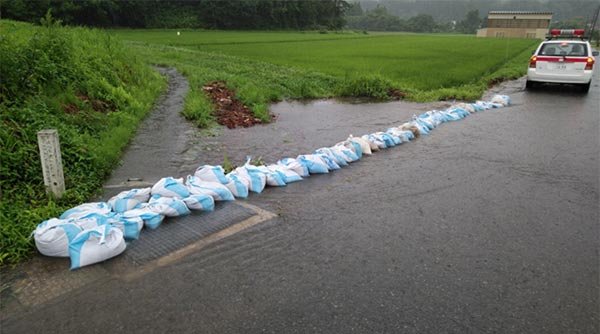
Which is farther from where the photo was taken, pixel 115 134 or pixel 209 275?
pixel 115 134

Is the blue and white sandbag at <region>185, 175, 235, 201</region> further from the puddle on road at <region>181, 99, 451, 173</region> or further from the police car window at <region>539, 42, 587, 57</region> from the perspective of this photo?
the police car window at <region>539, 42, 587, 57</region>

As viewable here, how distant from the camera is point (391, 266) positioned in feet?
11.6

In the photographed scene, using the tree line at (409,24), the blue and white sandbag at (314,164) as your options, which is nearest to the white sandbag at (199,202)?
the blue and white sandbag at (314,164)

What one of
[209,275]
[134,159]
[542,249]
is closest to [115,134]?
[134,159]

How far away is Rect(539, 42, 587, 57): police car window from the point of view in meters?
12.8

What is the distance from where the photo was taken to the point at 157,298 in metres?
3.05

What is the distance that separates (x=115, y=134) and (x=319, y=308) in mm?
5094

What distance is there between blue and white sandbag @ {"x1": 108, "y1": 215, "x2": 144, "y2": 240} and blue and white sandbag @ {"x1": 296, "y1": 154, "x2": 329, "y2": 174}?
8.05ft

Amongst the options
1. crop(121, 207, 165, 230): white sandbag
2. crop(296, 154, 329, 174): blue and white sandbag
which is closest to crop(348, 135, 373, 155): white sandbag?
crop(296, 154, 329, 174): blue and white sandbag

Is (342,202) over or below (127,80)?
below

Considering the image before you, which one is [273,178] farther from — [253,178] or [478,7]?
[478,7]

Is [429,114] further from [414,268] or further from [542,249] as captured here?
[414,268]

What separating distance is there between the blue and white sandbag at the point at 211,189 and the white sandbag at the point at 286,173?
0.86 m

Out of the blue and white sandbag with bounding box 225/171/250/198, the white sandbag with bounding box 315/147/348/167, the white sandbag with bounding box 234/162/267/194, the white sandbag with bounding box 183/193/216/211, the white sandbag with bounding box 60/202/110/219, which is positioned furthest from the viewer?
the white sandbag with bounding box 315/147/348/167
